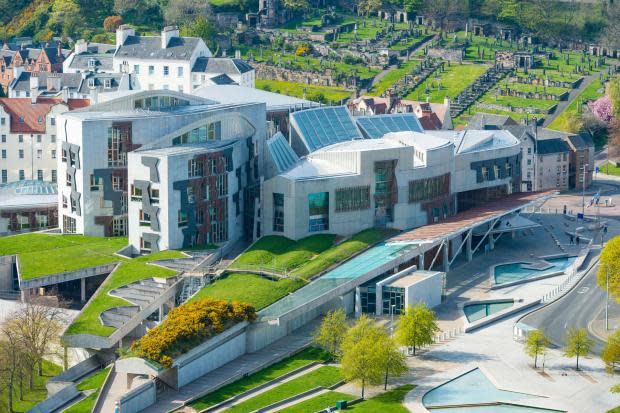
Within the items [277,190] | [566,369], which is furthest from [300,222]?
[566,369]

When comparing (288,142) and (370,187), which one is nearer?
(370,187)

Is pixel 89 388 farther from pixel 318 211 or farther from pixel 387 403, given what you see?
pixel 318 211

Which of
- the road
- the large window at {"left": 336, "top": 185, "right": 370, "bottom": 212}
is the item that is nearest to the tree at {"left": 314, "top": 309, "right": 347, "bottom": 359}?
the road

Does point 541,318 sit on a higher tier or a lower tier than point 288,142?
lower

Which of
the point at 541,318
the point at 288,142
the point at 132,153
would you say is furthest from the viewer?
the point at 288,142

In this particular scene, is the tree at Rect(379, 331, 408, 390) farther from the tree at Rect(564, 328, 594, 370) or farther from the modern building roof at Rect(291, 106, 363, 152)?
the modern building roof at Rect(291, 106, 363, 152)

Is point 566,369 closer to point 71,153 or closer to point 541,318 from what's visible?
point 541,318

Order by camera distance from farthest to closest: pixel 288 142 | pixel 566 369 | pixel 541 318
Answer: pixel 288 142 < pixel 541 318 < pixel 566 369
